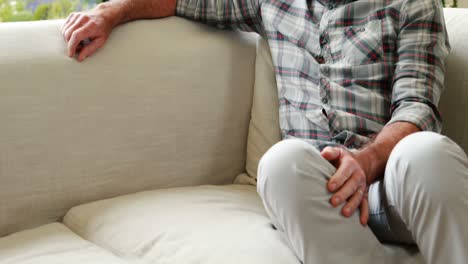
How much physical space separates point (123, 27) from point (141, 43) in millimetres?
69

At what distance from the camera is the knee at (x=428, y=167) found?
113 cm

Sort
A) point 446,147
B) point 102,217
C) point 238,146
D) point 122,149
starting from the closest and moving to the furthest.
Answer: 1. point 446,147
2. point 102,217
3. point 122,149
4. point 238,146

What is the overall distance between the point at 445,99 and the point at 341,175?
538mm

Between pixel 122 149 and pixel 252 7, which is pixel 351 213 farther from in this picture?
pixel 252 7

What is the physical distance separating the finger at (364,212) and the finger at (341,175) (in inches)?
2.1

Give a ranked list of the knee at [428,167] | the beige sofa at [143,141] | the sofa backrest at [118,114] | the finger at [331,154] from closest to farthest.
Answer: the knee at [428,167] < the finger at [331,154] < the beige sofa at [143,141] < the sofa backrest at [118,114]

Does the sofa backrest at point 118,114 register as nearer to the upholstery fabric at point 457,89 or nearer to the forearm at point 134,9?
the forearm at point 134,9

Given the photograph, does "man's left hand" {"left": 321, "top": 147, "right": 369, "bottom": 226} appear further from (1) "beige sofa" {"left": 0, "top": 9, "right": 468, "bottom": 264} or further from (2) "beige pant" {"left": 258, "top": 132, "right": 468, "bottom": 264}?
(1) "beige sofa" {"left": 0, "top": 9, "right": 468, "bottom": 264}

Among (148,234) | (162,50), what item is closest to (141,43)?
(162,50)

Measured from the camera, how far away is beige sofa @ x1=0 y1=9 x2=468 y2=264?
4.49ft

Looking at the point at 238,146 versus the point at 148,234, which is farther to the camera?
the point at 238,146

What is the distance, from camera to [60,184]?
5.04 ft

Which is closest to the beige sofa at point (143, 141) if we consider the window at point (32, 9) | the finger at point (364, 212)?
the finger at point (364, 212)

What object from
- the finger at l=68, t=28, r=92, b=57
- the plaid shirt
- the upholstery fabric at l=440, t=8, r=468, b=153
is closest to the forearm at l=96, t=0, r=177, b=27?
the finger at l=68, t=28, r=92, b=57
